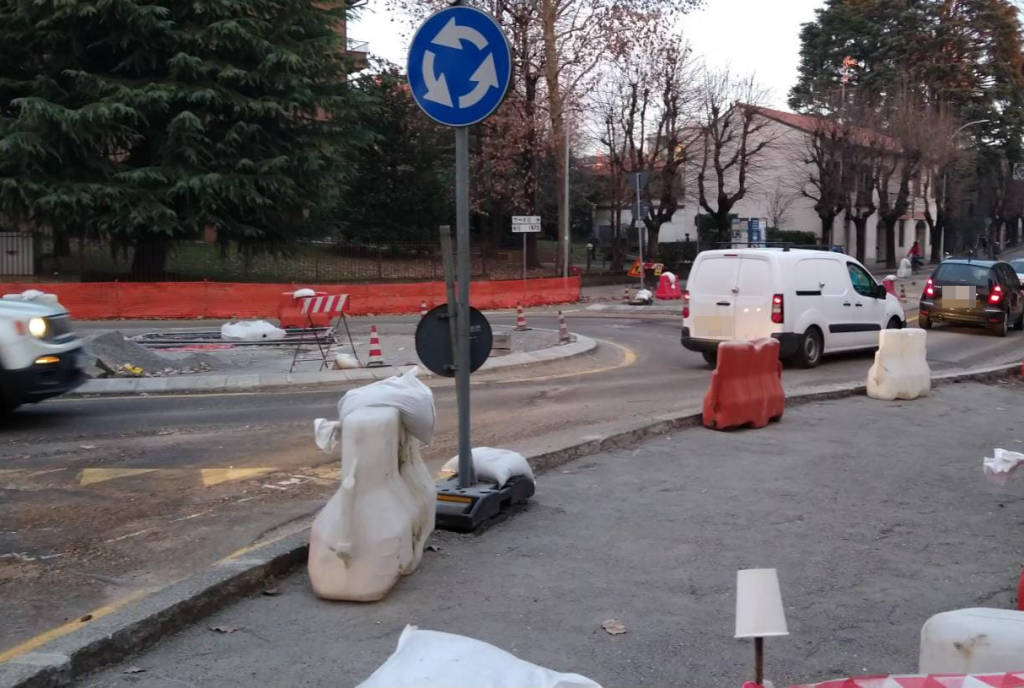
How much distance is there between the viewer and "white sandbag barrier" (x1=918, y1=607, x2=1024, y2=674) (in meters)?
3.04

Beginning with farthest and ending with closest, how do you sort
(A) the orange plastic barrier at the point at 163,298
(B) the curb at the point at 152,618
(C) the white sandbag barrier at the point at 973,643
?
(A) the orange plastic barrier at the point at 163,298 < (B) the curb at the point at 152,618 < (C) the white sandbag barrier at the point at 973,643

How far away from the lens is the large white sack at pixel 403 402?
507 centimetres

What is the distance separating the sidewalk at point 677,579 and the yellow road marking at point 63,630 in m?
0.40

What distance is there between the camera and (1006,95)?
62531 mm

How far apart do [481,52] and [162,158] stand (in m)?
27.6

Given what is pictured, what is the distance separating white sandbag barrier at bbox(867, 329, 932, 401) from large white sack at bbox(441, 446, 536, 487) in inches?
263

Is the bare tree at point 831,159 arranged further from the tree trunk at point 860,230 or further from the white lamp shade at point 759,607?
the white lamp shade at point 759,607

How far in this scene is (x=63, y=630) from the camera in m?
4.45

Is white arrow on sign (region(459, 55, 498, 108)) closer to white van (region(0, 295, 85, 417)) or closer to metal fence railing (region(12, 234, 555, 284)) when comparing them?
white van (region(0, 295, 85, 417))

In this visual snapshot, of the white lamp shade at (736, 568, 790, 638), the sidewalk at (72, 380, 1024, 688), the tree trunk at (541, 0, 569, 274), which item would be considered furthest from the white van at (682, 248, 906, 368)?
the tree trunk at (541, 0, 569, 274)

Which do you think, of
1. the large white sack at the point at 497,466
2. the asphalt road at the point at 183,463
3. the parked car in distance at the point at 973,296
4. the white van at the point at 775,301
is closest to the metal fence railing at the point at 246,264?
the parked car in distance at the point at 973,296

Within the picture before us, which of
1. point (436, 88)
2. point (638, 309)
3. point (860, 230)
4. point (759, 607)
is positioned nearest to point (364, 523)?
point (759, 607)

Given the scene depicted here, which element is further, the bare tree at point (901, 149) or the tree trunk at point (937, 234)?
the tree trunk at point (937, 234)

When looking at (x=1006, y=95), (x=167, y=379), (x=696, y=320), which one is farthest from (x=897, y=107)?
(x=167, y=379)
